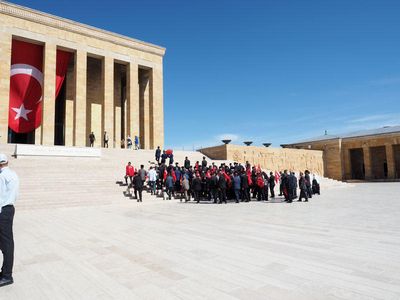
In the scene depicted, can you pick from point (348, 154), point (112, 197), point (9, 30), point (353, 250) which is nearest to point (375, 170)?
point (348, 154)

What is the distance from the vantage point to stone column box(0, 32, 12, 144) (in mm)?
21484

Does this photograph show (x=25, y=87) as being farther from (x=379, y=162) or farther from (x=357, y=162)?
(x=379, y=162)

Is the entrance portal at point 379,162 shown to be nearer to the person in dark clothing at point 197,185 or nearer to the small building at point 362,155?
the small building at point 362,155

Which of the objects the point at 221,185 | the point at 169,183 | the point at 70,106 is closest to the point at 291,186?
the point at 221,185

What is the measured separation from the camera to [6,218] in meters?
3.57

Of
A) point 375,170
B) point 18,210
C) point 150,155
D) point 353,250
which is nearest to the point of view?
point 353,250

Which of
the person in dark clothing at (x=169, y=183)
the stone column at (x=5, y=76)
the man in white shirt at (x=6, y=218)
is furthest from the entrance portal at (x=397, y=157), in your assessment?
the man in white shirt at (x=6, y=218)

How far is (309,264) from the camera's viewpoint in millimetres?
3920

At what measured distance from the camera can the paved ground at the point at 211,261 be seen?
313cm

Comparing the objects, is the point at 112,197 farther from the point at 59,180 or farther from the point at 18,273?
the point at 18,273

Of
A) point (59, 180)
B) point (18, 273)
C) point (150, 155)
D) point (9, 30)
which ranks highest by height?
point (9, 30)

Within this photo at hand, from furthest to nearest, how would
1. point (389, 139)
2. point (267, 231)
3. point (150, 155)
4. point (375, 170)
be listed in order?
point (375, 170)
point (389, 139)
point (150, 155)
point (267, 231)

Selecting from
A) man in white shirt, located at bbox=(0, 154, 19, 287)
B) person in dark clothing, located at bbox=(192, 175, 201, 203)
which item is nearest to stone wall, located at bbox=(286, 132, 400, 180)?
person in dark clothing, located at bbox=(192, 175, 201, 203)

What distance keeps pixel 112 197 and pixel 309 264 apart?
10.6 metres
